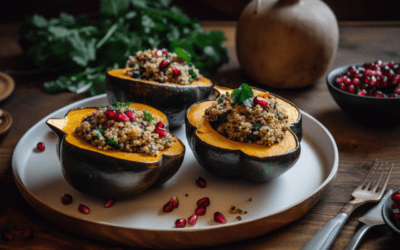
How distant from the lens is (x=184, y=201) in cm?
193

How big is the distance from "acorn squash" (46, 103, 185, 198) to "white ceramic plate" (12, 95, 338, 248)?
107 mm

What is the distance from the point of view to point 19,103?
10.5 feet

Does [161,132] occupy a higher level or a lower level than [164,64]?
lower

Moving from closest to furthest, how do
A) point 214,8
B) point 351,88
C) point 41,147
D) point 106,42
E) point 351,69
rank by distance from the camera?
point 41,147 → point 351,88 → point 351,69 → point 106,42 → point 214,8

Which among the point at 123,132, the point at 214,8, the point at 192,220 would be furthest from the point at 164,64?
the point at 214,8

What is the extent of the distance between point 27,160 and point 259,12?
2.21 metres

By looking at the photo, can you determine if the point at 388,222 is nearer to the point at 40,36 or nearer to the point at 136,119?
the point at 136,119

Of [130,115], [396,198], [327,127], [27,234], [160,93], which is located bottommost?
[327,127]

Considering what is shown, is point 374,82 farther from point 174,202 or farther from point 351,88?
point 174,202

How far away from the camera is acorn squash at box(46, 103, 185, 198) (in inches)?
69.9

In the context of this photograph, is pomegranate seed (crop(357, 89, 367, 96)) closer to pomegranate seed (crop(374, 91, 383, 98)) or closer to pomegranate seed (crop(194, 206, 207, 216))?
pomegranate seed (crop(374, 91, 383, 98))

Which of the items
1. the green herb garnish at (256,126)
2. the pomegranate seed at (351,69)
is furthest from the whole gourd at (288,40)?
the green herb garnish at (256,126)

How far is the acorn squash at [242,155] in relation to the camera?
1886 mm

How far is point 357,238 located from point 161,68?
1.64m
